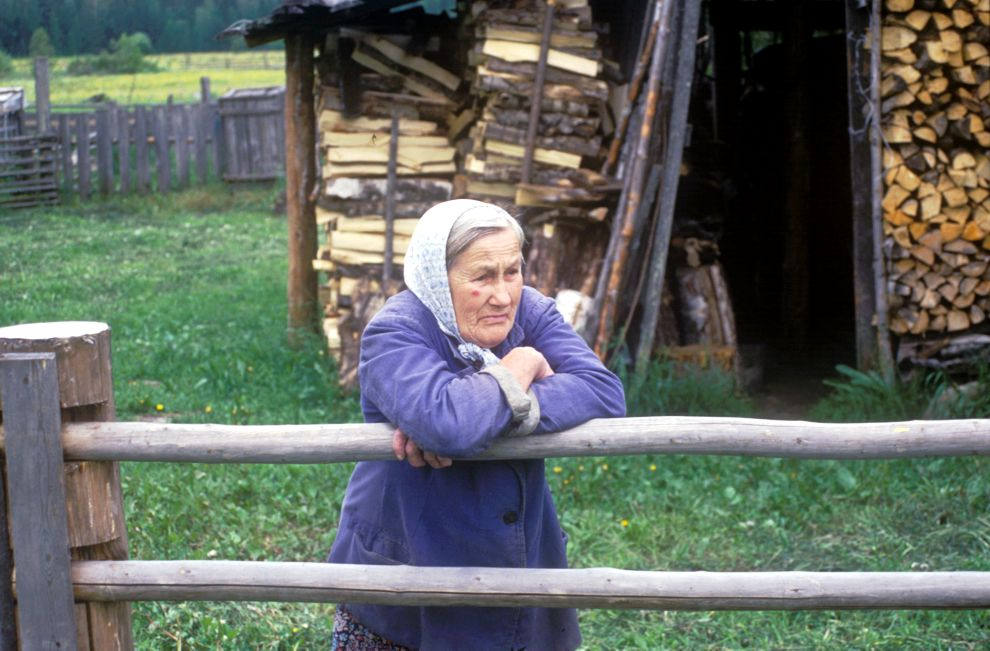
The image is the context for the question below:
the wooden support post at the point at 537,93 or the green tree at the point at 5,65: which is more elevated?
the green tree at the point at 5,65

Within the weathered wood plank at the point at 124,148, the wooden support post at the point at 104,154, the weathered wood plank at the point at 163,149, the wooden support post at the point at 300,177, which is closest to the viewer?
the wooden support post at the point at 300,177

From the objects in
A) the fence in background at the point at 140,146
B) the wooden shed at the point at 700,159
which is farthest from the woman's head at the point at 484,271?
the fence in background at the point at 140,146

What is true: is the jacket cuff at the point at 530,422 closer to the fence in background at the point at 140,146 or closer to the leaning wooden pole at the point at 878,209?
the leaning wooden pole at the point at 878,209

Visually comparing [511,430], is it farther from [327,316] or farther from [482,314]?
[327,316]

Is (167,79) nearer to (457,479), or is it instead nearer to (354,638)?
(354,638)

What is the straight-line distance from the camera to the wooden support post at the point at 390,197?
26.3 feet

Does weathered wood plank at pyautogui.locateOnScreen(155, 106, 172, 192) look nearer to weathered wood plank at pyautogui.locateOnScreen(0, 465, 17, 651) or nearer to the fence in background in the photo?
the fence in background

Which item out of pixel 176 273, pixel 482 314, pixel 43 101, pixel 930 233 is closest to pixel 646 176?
pixel 930 233

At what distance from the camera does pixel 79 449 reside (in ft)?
9.32

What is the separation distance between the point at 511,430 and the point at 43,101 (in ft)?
58.6

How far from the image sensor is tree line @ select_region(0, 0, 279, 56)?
13515 mm

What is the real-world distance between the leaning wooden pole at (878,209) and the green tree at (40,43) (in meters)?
10.9

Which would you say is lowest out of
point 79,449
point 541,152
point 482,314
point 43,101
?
point 79,449

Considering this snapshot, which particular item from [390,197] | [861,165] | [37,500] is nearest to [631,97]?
[861,165]
